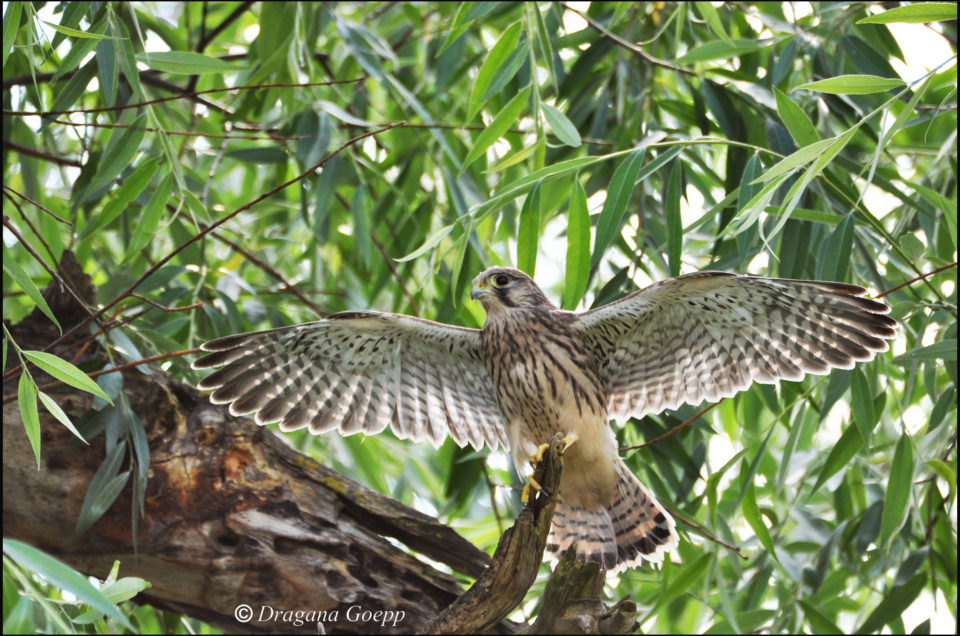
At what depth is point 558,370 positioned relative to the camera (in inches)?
129

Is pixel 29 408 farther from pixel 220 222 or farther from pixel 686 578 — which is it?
pixel 686 578

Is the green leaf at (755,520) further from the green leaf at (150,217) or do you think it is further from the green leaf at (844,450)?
the green leaf at (150,217)

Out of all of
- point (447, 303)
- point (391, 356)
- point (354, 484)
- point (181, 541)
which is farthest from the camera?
point (447, 303)

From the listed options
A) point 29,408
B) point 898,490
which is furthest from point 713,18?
point 29,408

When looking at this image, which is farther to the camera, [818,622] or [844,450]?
[818,622]

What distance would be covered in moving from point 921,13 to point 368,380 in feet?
7.21

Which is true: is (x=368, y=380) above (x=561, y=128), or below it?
below

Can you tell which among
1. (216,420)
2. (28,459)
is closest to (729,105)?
(216,420)

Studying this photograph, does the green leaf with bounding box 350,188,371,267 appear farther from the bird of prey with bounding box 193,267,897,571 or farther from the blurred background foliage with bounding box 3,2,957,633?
the bird of prey with bounding box 193,267,897,571

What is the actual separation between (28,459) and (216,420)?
1.95ft

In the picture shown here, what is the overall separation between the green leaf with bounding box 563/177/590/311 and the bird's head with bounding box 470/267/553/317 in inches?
20.6

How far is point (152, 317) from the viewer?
3.48 metres

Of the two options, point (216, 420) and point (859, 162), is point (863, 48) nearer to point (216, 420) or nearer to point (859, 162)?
point (859, 162)

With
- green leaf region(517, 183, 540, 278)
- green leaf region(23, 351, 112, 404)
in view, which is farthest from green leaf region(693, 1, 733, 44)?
green leaf region(23, 351, 112, 404)
